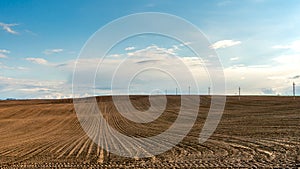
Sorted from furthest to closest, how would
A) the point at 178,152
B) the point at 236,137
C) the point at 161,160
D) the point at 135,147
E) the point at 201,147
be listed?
the point at 236,137 → the point at 135,147 → the point at 201,147 → the point at 178,152 → the point at 161,160

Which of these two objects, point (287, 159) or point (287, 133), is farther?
point (287, 133)

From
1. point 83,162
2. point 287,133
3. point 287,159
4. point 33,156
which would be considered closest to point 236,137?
point 287,133

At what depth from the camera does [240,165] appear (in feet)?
39.9

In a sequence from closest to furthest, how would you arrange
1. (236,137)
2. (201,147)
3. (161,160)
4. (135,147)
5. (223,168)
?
(223,168)
(161,160)
(201,147)
(135,147)
(236,137)

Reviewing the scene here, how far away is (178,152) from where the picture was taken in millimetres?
15891

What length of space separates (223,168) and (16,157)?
1049 cm

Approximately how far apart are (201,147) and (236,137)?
400 centimetres

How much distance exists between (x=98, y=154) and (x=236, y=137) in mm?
8281

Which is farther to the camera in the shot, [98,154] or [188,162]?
[98,154]

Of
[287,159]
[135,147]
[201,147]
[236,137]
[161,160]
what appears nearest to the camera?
[287,159]

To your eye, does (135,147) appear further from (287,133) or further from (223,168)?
(287,133)

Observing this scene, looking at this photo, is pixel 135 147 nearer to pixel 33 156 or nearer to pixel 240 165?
pixel 33 156

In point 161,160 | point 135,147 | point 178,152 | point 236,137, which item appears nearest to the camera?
point 161,160

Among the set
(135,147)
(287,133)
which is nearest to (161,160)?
(135,147)
